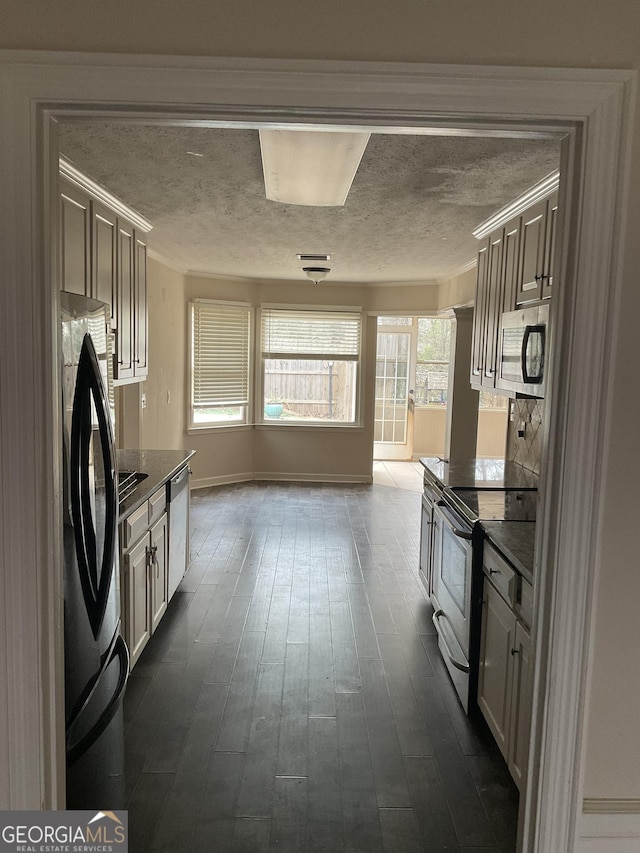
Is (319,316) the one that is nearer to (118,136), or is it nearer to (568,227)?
(118,136)

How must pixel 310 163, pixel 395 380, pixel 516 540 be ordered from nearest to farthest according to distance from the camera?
1. pixel 516 540
2. pixel 310 163
3. pixel 395 380

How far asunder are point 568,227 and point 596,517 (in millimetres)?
667

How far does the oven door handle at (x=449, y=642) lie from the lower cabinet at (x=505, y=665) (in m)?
0.11

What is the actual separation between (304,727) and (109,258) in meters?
2.52

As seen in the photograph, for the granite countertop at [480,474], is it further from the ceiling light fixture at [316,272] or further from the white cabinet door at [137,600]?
the ceiling light fixture at [316,272]

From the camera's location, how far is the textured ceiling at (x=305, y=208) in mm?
2645

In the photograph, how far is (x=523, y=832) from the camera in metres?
1.58

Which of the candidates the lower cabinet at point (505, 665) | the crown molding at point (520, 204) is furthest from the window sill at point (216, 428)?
the lower cabinet at point (505, 665)

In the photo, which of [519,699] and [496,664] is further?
[496,664]

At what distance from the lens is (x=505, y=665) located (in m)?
2.35

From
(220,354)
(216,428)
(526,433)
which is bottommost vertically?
(216,428)

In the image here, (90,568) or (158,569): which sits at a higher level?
(90,568)

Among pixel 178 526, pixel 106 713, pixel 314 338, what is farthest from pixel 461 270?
pixel 106 713

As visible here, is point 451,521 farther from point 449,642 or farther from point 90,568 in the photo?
point 90,568
